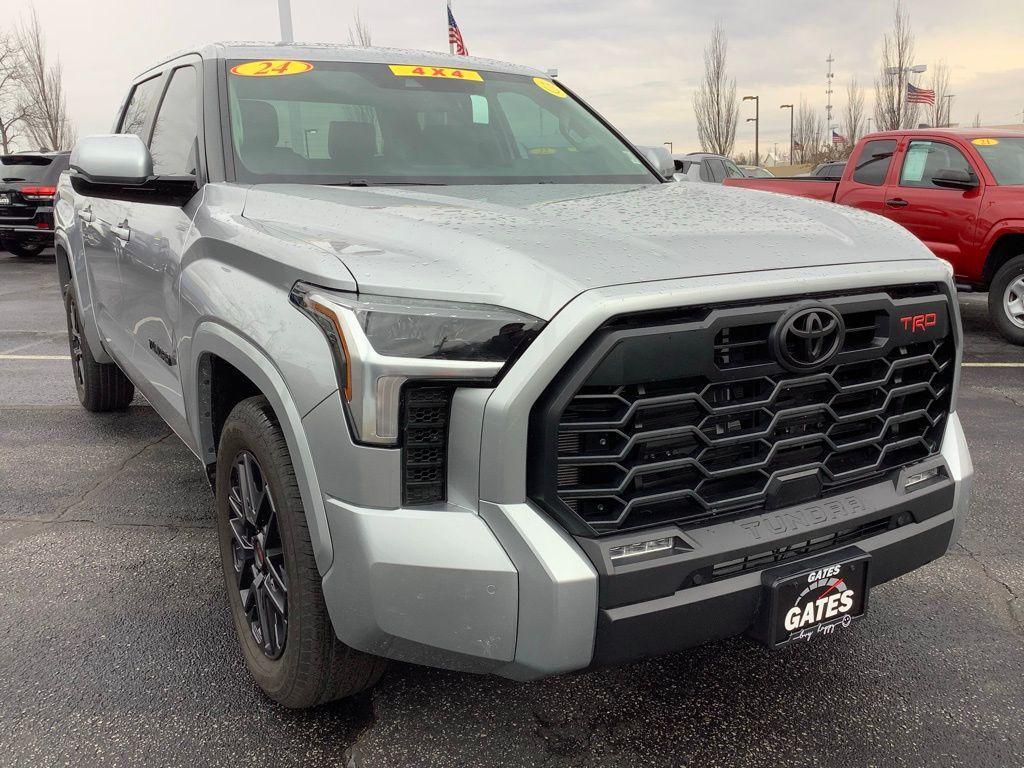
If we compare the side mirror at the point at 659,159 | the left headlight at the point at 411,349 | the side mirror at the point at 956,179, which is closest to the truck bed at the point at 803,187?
the side mirror at the point at 956,179

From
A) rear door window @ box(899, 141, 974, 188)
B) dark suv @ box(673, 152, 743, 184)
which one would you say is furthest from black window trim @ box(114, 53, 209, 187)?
dark suv @ box(673, 152, 743, 184)

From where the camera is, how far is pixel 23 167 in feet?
48.3

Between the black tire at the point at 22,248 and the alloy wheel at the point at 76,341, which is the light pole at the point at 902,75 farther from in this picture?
the alloy wheel at the point at 76,341

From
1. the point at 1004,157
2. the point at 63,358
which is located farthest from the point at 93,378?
the point at 1004,157

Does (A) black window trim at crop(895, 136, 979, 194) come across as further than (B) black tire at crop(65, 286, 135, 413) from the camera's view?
Yes

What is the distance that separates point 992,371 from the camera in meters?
6.73

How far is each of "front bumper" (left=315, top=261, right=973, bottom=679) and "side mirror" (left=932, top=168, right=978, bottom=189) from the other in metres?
7.14

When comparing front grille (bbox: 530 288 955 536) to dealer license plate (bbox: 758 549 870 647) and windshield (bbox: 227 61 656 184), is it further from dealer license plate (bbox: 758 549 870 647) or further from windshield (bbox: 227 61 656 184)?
windshield (bbox: 227 61 656 184)

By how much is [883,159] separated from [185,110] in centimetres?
766

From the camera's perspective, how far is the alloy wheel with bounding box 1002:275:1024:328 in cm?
773

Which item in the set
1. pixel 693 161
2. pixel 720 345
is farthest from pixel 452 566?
pixel 693 161

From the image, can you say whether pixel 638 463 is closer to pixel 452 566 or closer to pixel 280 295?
pixel 452 566

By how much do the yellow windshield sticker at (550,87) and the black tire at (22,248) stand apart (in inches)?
570

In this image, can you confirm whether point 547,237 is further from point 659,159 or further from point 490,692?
point 659,159
